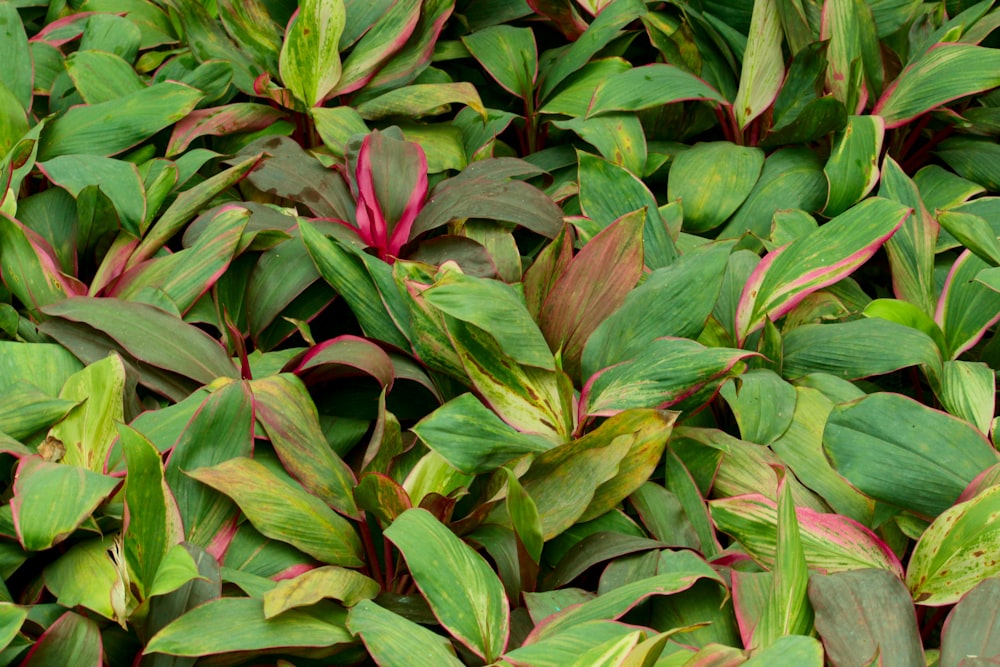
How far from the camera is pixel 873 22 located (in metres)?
1.47

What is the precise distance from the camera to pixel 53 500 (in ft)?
2.91

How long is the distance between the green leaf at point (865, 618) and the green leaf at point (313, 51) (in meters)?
0.94

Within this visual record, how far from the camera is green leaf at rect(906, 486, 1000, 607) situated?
88 centimetres

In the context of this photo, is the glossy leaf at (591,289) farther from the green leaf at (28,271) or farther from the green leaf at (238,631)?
the green leaf at (28,271)

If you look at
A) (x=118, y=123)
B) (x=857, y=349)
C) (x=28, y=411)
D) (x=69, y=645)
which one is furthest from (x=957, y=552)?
(x=118, y=123)

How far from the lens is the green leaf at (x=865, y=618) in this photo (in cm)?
82

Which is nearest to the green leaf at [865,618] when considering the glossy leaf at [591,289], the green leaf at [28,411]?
the glossy leaf at [591,289]

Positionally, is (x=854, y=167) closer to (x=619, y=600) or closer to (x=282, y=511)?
(x=619, y=600)

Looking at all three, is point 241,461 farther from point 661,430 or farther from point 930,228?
point 930,228

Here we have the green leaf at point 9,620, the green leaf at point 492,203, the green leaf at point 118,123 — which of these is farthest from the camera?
the green leaf at point 118,123

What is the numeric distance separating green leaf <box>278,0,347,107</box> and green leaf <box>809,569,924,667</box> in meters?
0.94

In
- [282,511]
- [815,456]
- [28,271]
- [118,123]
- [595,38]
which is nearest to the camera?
[282,511]

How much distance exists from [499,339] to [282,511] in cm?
26

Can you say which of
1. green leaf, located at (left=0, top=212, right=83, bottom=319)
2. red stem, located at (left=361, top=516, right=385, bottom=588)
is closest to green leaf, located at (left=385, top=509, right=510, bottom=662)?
red stem, located at (left=361, top=516, right=385, bottom=588)
